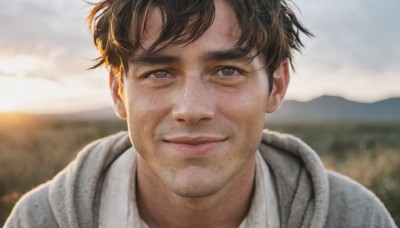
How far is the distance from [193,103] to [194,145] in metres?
0.24

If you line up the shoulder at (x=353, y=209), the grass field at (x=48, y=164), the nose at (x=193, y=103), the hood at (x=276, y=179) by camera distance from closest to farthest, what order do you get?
1. the nose at (x=193, y=103)
2. the hood at (x=276, y=179)
3. the shoulder at (x=353, y=209)
4. the grass field at (x=48, y=164)

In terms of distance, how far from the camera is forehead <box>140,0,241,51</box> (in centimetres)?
288

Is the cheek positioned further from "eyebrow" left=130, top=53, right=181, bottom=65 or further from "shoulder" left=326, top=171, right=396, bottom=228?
"shoulder" left=326, top=171, right=396, bottom=228

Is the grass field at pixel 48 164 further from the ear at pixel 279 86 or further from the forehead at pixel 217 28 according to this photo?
the forehead at pixel 217 28

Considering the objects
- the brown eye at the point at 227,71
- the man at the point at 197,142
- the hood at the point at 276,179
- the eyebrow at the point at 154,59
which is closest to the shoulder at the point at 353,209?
the man at the point at 197,142

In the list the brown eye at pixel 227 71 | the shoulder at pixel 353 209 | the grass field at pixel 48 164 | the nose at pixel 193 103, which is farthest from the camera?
the grass field at pixel 48 164

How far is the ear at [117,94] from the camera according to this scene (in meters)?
3.39

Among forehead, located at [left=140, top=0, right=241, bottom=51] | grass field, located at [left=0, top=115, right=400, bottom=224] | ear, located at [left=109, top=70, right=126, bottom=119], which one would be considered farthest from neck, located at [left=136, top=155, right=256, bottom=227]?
grass field, located at [left=0, top=115, right=400, bottom=224]

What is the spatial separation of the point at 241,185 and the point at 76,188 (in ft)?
3.34

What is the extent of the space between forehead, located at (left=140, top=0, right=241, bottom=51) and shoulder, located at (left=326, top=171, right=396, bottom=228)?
119 centimetres

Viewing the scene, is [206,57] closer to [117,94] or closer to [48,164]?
[117,94]

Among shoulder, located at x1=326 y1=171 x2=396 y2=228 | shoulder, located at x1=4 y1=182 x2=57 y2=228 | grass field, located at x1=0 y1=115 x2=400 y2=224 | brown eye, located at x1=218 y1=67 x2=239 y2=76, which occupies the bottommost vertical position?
grass field, located at x1=0 y1=115 x2=400 y2=224

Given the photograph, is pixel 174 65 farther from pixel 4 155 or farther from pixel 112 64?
pixel 4 155

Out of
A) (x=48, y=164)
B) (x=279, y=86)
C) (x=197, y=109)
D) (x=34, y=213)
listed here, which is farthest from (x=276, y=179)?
(x=48, y=164)
